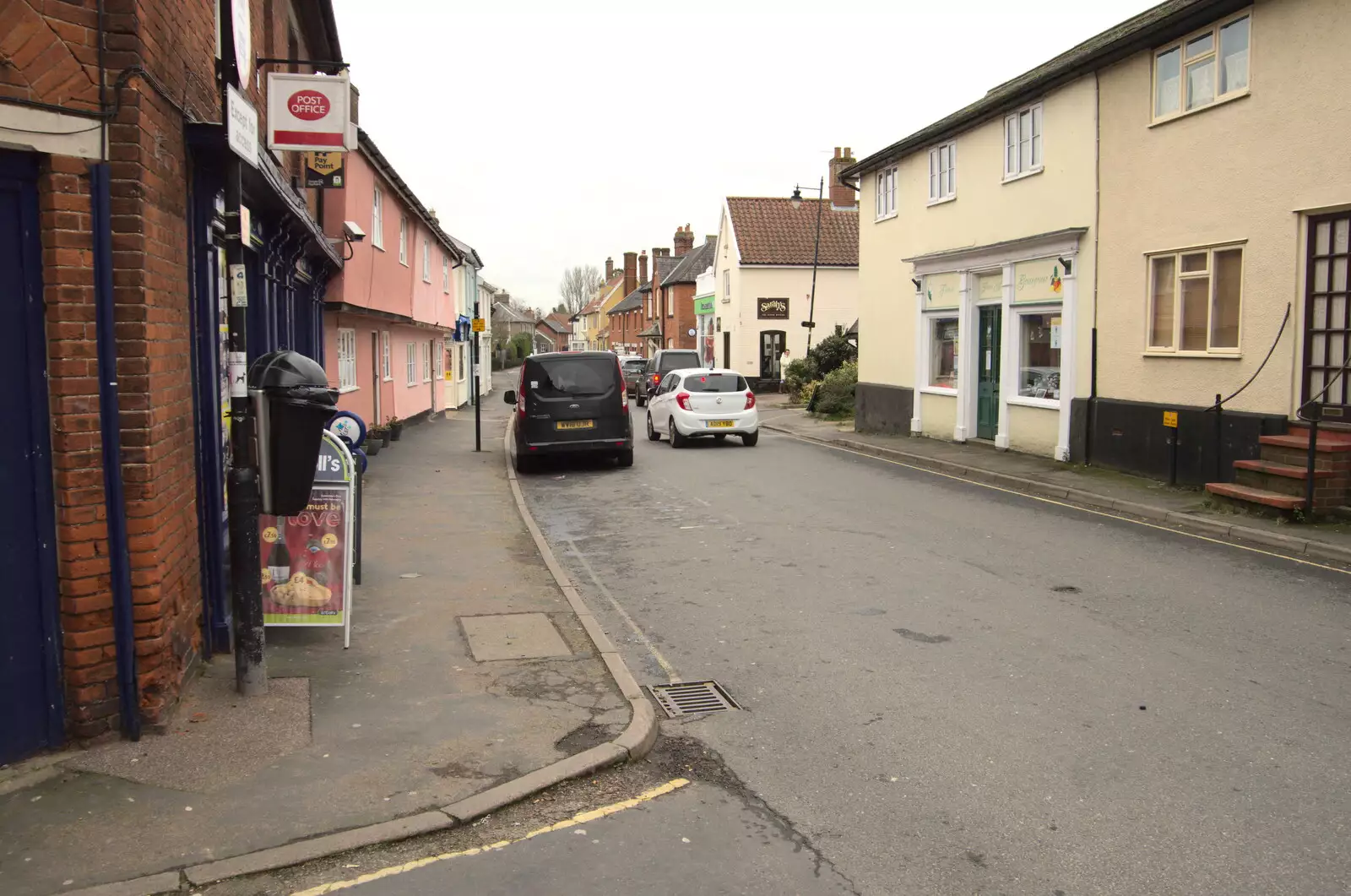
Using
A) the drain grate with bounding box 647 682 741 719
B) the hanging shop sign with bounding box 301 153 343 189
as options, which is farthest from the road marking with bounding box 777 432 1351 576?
the hanging shop sign with bounding box 301 153 343 189

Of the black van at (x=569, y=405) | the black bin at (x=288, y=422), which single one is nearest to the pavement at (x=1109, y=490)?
the black van at (x=569, y=405)

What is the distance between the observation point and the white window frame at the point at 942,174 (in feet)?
67.3

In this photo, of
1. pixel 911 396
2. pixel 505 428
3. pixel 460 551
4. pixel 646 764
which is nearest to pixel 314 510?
pixel 646 764

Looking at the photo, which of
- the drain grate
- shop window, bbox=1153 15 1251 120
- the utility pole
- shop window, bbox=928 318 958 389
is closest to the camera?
the utility pole

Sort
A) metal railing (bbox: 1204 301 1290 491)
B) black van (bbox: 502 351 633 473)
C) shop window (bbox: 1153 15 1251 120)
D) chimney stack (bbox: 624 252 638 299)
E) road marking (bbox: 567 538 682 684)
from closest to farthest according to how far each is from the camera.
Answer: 1. road marking (bbox: 567 538 682 684)
2. shop window (bbox: 1153 15 1251 120)
3. metal railing (bbox: 1204 301 1290 491)
4. black van (bbox: 502 351 633 473)
5. chimney stack (bbox: 624 252 638 299)

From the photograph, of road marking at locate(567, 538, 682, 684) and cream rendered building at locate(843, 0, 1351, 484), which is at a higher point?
cream rendered building at locate(843, 0, 1351, 484)

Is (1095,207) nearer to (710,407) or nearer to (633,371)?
(710,407)

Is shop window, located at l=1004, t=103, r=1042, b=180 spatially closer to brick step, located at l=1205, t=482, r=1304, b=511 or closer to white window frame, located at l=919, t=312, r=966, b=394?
white window frame, located at l=919, t=312, r=966, b=394

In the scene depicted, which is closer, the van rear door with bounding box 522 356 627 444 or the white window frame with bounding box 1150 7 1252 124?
the white window frame with bounding box 1150 7 1252 124

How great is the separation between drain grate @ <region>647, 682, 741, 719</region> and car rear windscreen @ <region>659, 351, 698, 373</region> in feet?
91.9

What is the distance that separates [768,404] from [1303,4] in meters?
25.0

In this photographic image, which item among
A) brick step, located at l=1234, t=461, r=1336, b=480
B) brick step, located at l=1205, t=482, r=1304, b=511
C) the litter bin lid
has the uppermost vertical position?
the litter bin lid

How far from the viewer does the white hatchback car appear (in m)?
21.3

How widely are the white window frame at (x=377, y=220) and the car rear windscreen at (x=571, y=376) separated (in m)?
5.13
